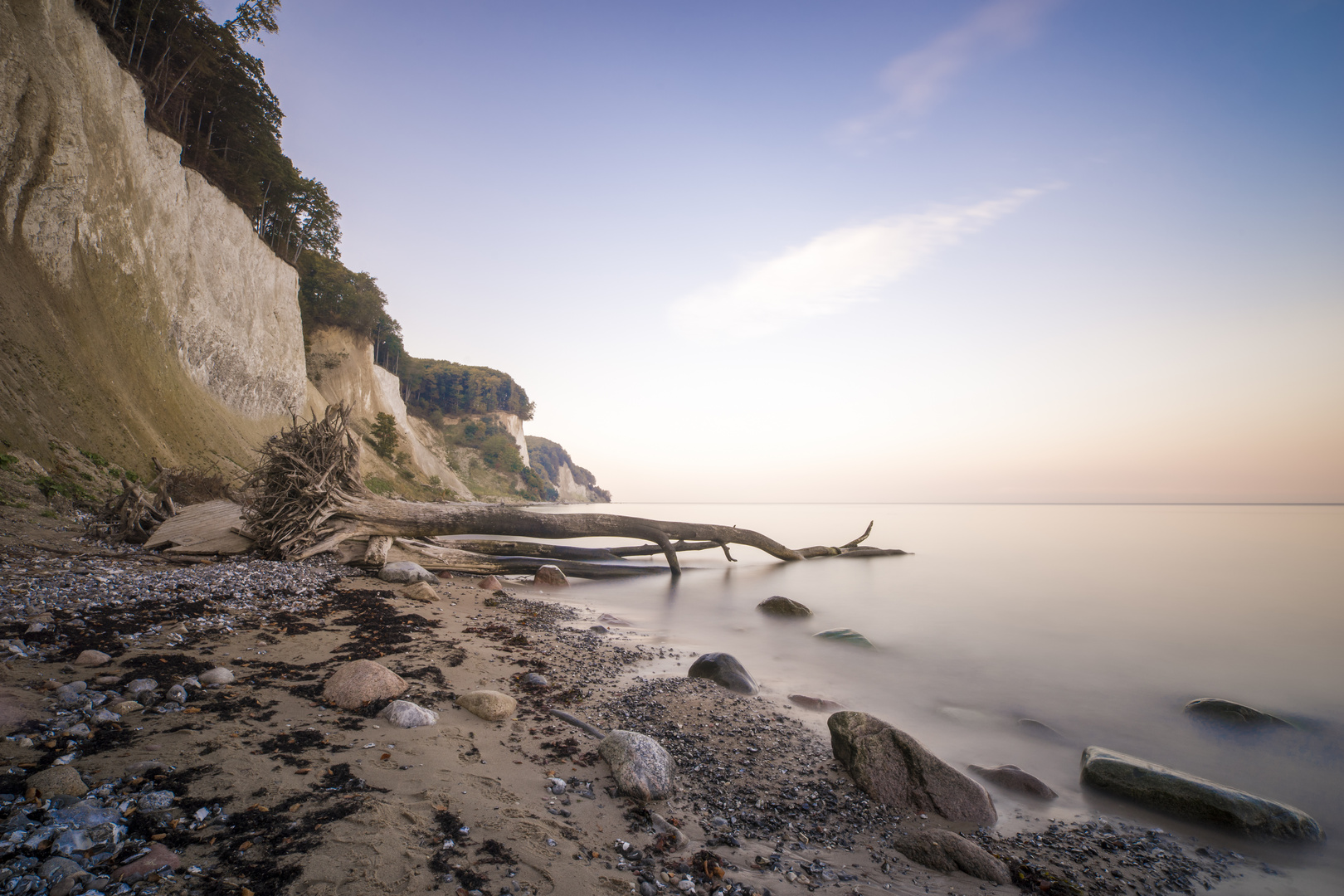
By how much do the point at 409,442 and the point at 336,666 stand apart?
43899 mm

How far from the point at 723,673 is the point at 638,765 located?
247 cm

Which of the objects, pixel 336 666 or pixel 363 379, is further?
pixel 363 379

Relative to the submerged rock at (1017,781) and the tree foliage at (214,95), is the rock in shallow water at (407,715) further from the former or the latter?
the tree foliage at (214,95)

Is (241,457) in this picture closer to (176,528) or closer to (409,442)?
(176,528)

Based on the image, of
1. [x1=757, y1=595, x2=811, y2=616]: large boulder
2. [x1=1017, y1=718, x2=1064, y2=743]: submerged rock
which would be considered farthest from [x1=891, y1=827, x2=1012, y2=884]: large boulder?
[x1=757, y1=595, x2=811, y2=616]: large boulder

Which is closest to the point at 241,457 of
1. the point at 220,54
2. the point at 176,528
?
the point at 176,528

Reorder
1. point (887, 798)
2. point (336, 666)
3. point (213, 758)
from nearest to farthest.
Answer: point (213, 758), point (887, 798), point (336, 666)

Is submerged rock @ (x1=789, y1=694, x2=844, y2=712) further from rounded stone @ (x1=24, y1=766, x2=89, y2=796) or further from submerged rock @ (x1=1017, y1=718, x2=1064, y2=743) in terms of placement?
rounded stone @ (x1=24, y1=766, x2=89, y2=796)

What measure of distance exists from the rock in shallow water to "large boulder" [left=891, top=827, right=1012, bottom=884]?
3041mm

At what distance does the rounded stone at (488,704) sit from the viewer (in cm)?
365

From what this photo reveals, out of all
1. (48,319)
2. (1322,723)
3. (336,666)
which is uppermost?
(48,319)

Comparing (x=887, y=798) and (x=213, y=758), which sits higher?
(x=213, y=758)

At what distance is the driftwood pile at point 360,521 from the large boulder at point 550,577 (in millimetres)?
473

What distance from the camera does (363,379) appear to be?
129 ft
